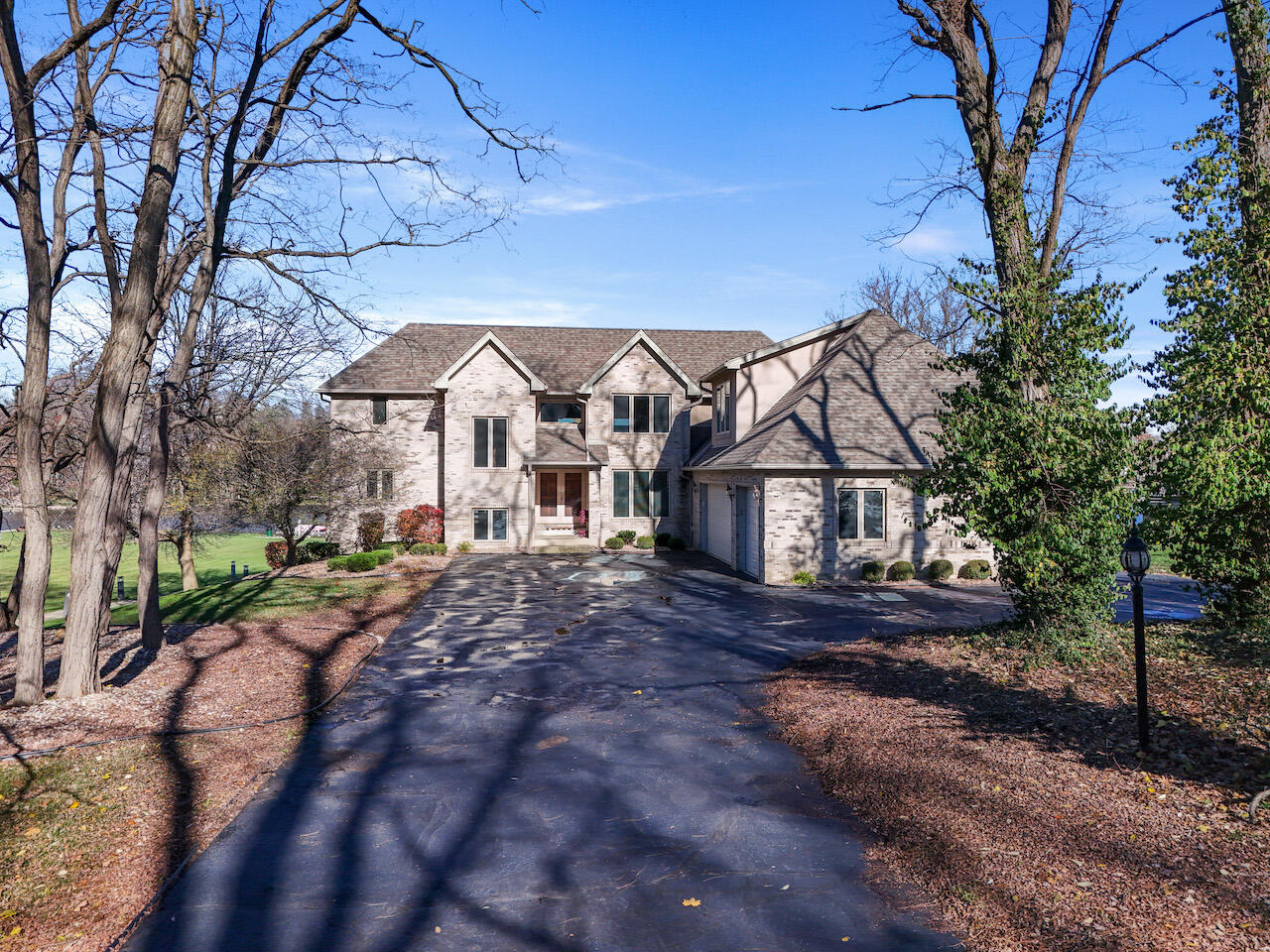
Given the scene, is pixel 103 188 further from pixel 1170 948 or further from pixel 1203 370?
pixel 1203 370

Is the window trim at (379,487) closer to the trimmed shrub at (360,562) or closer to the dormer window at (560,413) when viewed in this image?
the trimmed shrub at (360,562)

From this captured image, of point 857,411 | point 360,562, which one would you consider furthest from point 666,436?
point 360,562

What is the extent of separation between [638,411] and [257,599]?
15.9 m

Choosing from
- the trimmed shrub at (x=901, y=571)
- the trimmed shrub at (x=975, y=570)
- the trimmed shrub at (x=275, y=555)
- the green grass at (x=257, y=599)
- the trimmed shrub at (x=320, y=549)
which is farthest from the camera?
the trimmed shrub at (x=320, y=549)

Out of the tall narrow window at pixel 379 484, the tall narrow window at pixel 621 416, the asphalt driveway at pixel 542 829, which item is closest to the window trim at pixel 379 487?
the tall narrow window at pixel 379 484

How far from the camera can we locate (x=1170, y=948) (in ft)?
15.1

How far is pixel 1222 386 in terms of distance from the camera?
1127 centimetres

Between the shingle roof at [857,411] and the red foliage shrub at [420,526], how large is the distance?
1109cm

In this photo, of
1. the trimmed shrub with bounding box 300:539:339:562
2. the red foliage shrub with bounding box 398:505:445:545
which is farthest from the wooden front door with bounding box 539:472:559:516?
the trimmed shrub with bounding box 300:539:339:562

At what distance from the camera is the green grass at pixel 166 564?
2878cm

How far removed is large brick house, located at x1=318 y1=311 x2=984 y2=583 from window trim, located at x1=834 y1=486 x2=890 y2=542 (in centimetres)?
6

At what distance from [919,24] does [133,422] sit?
14.5 metres

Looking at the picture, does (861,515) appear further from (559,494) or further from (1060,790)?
(559,494)

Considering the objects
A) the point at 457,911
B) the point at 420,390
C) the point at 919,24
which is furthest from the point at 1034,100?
the point at 420,390
